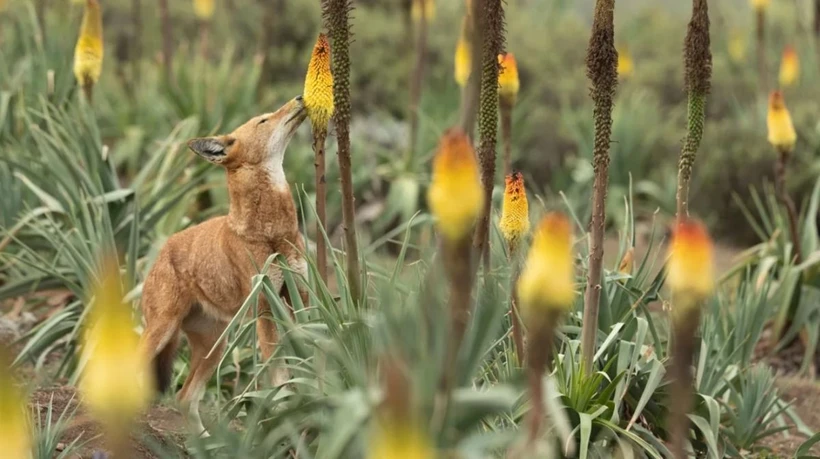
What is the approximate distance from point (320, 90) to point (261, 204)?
567mm

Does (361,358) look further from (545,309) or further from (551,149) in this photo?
(551,149)

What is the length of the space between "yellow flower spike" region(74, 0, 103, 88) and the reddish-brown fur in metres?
2.20

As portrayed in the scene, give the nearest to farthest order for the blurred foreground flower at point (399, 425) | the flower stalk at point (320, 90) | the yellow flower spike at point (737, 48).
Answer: the blurred foreground flower at point (399, 425) → the flower stalk at point (320, 90) → the yellow flower spike at point (737, 48)

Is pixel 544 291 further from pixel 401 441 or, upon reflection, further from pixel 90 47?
pixel 90 47

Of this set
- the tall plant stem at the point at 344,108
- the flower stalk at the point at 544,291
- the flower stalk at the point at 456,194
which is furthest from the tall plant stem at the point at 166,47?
the flower stalk at the point at 544,291

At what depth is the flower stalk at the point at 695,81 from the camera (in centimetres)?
487

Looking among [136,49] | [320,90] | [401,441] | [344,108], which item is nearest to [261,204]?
[320,90]

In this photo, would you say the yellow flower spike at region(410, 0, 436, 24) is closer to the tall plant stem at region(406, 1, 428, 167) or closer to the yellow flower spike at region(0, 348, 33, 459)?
the tall plant stem at region(406, 1, 428, 167)

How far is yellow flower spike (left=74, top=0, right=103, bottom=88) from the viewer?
717cm

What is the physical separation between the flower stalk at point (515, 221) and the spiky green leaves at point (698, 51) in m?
0.84

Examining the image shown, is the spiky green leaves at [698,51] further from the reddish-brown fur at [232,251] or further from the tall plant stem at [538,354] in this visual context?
the tall plant stem at [538,354]

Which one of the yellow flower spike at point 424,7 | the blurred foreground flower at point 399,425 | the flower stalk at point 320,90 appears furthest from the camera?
the yellow flower spike at point 424,7

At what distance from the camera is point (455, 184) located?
262cm

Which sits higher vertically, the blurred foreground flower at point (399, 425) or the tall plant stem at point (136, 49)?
the blurred foreground flower at point (399, 425)
